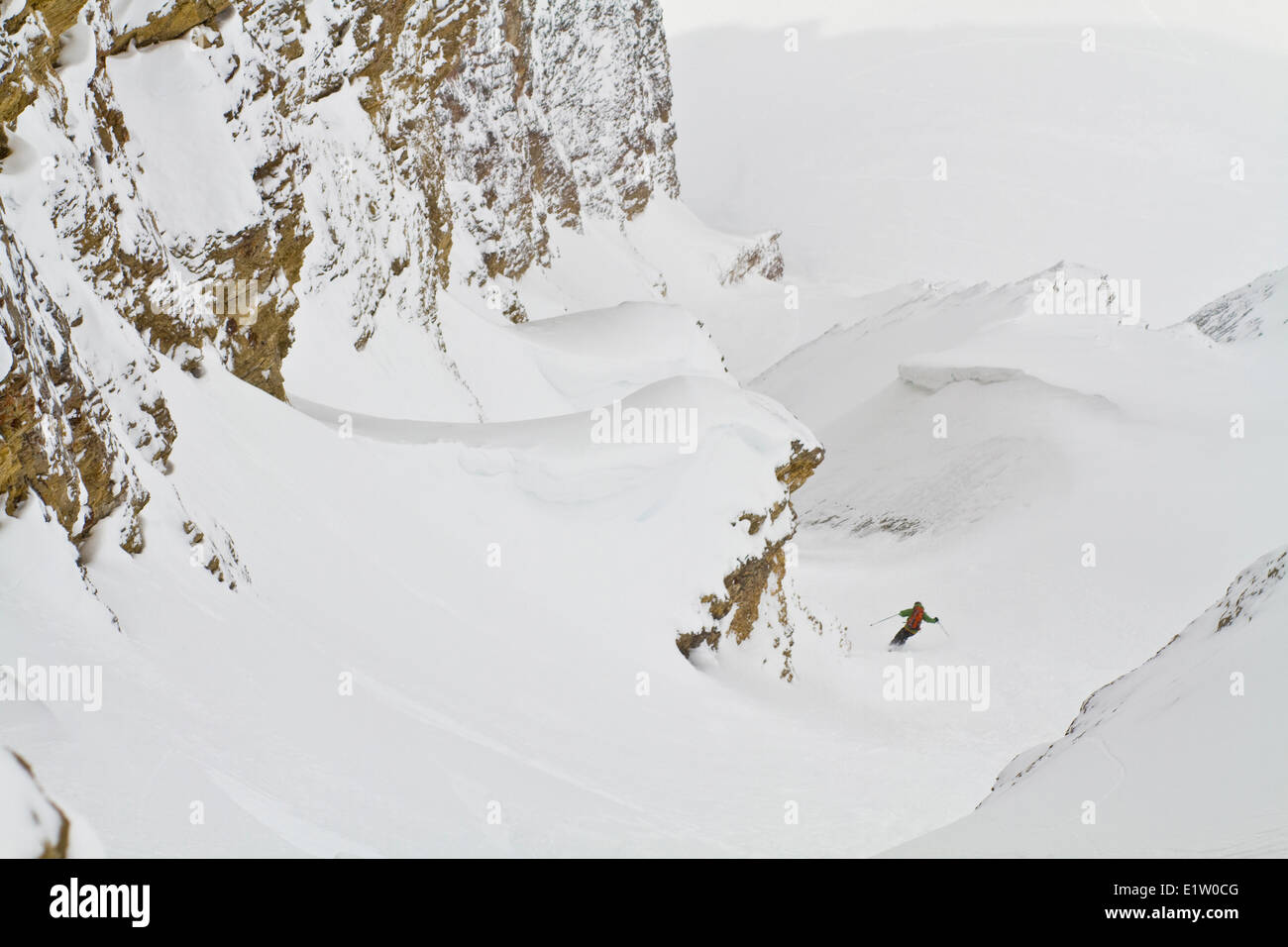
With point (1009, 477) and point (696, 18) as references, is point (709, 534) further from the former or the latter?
point (696, 18)

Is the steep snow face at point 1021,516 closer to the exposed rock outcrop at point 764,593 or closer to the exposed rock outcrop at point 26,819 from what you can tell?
the exposed rock outcrop at point 764,593

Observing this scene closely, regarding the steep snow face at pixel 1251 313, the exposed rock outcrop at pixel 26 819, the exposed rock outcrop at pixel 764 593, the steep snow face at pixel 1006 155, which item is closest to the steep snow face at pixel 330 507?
the exposed rock outcrop at pixel 764 593

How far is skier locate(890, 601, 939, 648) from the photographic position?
1504cm

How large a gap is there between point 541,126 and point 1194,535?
24280 mm

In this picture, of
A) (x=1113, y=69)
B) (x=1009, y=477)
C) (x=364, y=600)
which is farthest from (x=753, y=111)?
(x=364, y=600)

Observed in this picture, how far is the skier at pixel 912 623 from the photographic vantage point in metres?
15.0

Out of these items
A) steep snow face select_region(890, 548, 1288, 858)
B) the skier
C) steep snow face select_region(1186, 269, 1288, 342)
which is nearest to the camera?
steep snow face select_region(890, 548, 1288, 858)

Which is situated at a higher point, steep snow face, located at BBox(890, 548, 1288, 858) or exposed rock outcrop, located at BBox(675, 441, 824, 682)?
exposed rock outcrop, located at BBox(675, 441, 824, 682)

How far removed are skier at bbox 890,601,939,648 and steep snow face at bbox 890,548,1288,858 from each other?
28.7ft

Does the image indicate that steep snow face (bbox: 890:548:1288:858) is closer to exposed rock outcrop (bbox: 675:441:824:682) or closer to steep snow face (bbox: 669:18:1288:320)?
exposed rock outcrop (bbox: 675:441:824:682)

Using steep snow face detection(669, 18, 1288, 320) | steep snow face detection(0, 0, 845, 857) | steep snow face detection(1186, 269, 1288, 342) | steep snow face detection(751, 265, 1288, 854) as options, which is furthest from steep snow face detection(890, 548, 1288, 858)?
steep snow face detection(669, 18, 1288, 320)

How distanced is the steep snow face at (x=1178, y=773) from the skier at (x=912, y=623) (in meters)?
8.75

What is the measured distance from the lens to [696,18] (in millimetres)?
63500

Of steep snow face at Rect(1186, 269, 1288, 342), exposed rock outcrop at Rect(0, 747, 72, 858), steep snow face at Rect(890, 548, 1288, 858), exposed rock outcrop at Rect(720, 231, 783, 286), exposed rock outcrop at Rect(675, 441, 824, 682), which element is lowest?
steep snow face at Rect(890, 548, 1288, 858)
